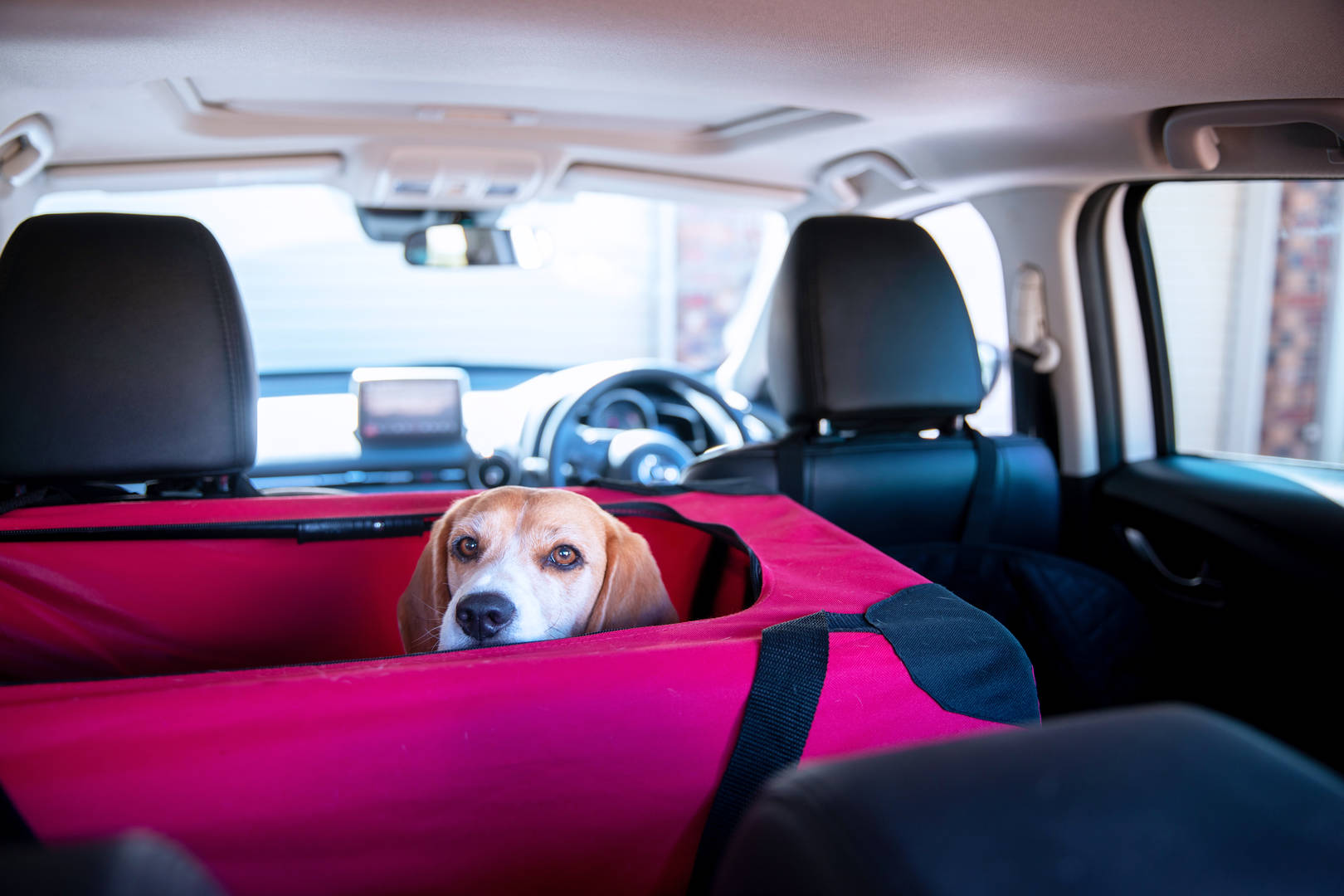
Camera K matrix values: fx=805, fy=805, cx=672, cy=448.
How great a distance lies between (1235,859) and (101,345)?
230 cm

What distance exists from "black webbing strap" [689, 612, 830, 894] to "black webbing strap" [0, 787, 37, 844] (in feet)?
2.34

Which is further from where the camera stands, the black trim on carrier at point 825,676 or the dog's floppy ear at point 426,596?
the dog's floppy ear at point 426,596


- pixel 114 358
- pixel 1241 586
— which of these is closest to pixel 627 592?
pixel 114 358

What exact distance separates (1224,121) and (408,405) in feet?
10.3

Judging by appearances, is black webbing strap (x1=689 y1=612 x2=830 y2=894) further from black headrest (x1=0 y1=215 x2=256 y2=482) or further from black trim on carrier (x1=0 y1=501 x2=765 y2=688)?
black headrest (x1=0 y1=215 x2=256 y2=482)

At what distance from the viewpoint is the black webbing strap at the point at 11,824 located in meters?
0.78

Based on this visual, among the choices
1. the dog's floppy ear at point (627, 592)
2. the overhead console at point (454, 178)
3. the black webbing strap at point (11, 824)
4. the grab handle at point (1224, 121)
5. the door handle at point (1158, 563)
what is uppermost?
the overhead console at point (454, 178)

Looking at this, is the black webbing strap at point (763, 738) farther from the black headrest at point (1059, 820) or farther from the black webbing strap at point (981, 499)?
the black webbing strap at point (981, 499)

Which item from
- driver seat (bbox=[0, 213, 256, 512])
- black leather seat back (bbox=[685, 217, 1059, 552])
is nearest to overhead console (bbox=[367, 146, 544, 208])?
driver seat (bbox=[0, 213, 256, 512])

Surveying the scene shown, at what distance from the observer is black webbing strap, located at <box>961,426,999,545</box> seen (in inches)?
96.5

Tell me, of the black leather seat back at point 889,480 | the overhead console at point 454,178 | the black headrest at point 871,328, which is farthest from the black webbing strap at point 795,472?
the overhead console at point 454,178

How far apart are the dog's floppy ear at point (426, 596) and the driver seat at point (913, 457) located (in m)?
0.79

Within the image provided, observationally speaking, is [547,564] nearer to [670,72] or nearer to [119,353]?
[119,353]

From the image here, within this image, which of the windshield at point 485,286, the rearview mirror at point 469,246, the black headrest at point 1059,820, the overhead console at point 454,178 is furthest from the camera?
the windshield at point 485,286
